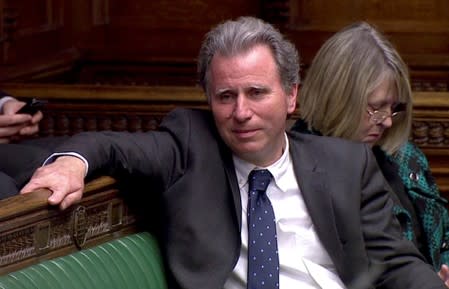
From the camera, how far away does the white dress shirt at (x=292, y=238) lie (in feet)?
11.8

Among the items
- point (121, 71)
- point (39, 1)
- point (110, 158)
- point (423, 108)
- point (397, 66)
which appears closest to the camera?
point (110, 158)

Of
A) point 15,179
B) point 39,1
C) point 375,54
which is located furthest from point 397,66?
point 39,1

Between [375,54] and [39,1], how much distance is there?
276cm

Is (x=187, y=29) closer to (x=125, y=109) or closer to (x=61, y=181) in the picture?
(x=125, y=109)

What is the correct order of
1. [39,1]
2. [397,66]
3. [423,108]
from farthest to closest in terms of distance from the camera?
[39,1]
[423,108]
[397,66]

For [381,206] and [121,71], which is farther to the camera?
[121,71]

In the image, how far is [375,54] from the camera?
14.0ft

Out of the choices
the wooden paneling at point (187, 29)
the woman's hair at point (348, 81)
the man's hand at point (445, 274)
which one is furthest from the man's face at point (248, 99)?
the wooden paneling at point (187, 29)

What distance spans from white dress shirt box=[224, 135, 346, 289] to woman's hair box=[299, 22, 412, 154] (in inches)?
23.3

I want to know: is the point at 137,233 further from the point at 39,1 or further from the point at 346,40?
the point at 39,1

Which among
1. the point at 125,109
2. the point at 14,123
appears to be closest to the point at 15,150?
the point at 14,123

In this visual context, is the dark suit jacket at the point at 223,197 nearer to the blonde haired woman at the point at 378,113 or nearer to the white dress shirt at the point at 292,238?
the white dress shirt at the point at 292,238

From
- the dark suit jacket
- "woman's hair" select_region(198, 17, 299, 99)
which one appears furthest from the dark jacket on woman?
"woman's hair" select_region(198, 17, 299, 99)

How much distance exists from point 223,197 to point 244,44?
408mm
